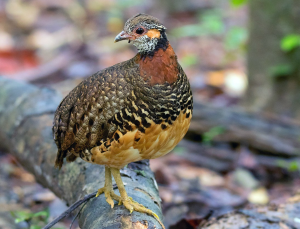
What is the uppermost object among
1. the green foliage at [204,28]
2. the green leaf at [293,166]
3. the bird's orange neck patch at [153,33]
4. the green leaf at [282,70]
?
the green foliage at [204,28]

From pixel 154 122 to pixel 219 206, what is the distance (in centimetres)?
231

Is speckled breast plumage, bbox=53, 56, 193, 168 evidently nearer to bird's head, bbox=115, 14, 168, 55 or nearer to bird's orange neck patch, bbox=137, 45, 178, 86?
bird's orange neck patch, bbox=137, 45, 178, 86

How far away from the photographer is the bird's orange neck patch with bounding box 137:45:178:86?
9.33 feet

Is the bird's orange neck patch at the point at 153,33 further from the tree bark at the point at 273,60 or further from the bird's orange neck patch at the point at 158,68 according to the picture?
the tree bark at the point at 273,60

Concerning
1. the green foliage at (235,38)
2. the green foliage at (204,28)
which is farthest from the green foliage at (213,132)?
the green foliage at (204,28)

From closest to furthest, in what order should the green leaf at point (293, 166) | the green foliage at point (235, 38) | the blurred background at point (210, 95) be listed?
the blurred background at point (210, 95)
the green leaf at point (293, 166)
the green foliage at point (235, 38)

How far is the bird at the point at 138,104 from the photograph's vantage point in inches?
111

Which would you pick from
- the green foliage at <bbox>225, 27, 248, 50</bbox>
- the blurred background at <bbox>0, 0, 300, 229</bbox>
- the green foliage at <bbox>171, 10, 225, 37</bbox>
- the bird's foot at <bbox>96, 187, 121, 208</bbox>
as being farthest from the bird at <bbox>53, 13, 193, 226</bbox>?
the green foliage at <bbox>171, 10, 225, 37</bbox>

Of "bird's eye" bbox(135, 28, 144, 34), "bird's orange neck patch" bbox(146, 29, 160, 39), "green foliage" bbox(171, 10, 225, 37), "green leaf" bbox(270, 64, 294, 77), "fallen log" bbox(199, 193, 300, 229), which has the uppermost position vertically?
"green foliage" bbox(171, 10, 225, 37)

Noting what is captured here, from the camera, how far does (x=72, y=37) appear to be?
11328 mm

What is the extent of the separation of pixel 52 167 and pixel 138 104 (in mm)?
1554

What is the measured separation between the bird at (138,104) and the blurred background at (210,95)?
1216 millimetres

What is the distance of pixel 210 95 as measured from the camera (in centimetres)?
810

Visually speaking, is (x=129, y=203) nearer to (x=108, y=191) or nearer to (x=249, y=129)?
(x=108, y=191)
